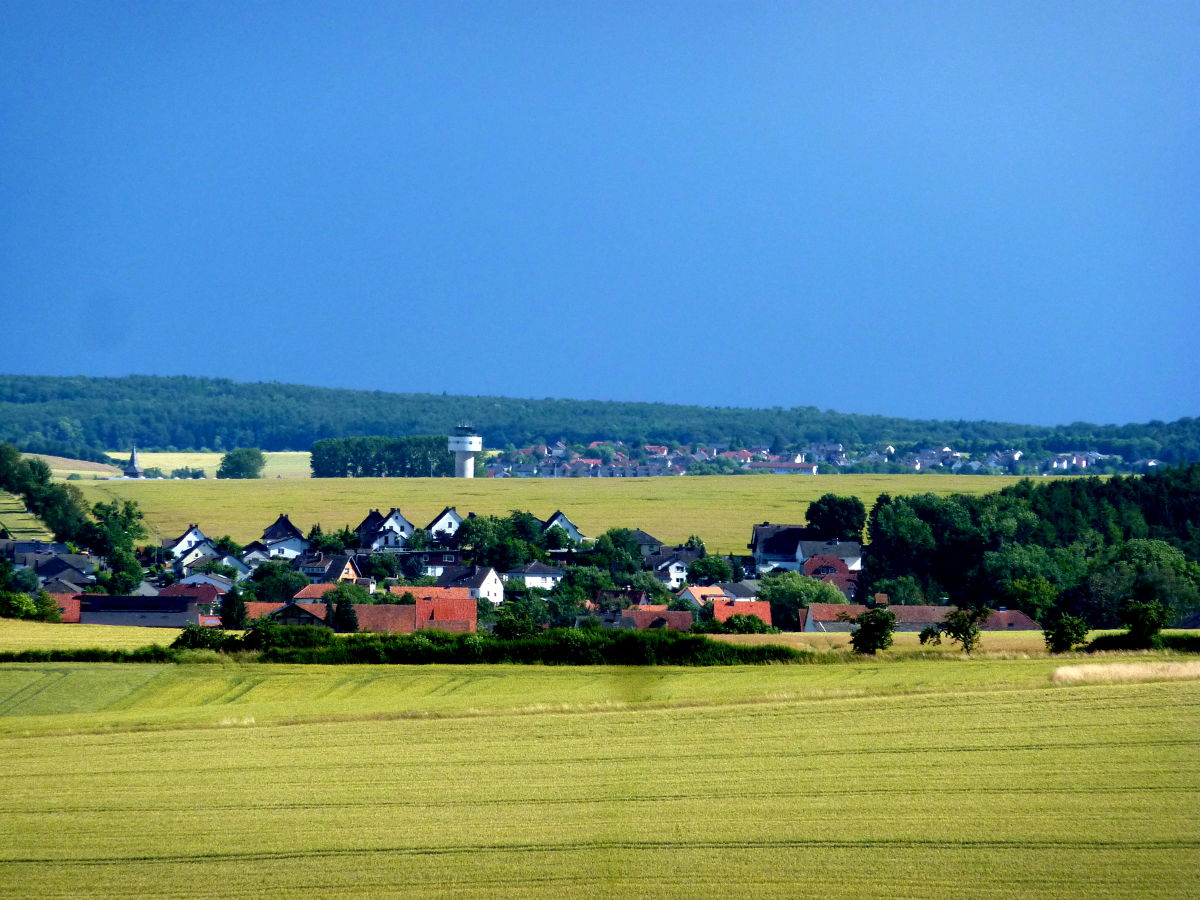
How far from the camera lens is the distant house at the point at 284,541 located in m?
65.2

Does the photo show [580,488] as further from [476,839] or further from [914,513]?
[476,839]

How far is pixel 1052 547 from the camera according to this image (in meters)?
54.1

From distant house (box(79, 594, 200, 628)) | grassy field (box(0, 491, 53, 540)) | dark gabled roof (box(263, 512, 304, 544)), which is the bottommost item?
distant house (box(79, 594, 200, 628))

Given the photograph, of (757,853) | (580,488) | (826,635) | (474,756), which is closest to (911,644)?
(826,635)

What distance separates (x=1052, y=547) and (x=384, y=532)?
100 ft

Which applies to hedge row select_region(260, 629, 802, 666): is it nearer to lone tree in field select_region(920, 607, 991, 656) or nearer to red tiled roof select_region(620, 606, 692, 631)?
lone tree in field select_region(920, 607, 991, 656)

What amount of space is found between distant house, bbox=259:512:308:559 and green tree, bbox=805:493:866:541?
23091 mm

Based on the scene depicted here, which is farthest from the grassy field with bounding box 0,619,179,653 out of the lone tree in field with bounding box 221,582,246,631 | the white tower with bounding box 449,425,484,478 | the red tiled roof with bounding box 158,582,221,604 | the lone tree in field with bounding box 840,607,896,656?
the white tower with bounding box 449,425,484,478

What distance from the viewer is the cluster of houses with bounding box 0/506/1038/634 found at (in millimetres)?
41375

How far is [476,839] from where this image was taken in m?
15.0

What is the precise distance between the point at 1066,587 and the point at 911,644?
15.2 meters

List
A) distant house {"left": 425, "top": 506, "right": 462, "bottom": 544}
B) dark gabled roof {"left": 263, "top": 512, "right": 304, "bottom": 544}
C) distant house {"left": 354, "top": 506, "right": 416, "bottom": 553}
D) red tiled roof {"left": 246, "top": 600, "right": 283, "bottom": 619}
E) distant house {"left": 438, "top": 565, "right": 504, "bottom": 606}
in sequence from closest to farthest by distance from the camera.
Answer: red tiled roof {"left": 246, "top": 600, "right": 283, "bottom": 619}, distant house {"left": 438, "top": 565, "right": 504, "bottom": 606}, distant house {"left": 354, "top": 506, "right": 416, "bottom": 553}, dark gabled roof {"left": 263, "top": 512, "right": 304, "bottom": 544}, distant house {"left": 425, "top": 506, "right": 462, "bottom": 544}

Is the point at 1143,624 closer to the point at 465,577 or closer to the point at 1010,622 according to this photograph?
the point at 1010,622

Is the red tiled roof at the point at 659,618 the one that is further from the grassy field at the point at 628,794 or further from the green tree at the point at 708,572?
the grassy field at the point at 628,794
